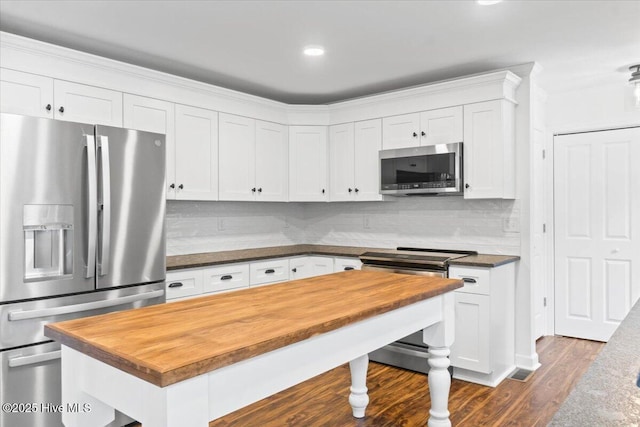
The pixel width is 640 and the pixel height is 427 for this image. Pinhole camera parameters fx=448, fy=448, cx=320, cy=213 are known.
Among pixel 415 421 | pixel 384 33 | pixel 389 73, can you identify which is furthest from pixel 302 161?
pixel 415 421

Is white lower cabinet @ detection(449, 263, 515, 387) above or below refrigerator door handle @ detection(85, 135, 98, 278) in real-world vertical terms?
→ below

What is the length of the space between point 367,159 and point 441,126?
32.1 inches

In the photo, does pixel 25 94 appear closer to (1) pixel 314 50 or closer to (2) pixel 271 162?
(1) pixel 314 50

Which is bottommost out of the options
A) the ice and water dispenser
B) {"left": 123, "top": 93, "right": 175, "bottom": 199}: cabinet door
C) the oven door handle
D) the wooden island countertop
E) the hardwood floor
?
the hardwood floor

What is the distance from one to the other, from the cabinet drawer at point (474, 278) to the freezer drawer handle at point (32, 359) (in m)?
2.69

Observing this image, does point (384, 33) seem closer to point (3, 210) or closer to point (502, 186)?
point (502, 186)

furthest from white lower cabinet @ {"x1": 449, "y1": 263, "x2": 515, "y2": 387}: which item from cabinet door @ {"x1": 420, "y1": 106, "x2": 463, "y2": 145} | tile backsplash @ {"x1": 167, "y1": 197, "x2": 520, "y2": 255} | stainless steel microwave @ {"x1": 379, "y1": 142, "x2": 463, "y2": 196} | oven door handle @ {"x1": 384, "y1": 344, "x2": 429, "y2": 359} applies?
cabinet door @ {"x1": 420, "y1": 106, "x2": 463, "y2": 145}

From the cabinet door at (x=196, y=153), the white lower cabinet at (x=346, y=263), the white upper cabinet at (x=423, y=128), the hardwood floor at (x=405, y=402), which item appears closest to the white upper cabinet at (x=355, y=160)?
the white upper cabinet at (x=423, y=128)

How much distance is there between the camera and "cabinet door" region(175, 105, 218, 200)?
369 centimetres

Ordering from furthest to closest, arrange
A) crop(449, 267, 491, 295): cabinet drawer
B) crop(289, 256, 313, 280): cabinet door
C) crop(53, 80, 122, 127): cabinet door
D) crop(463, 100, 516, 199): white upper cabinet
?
crop(289, 256, 313, 280): cabinet door
crop(463, 100, 516, 199): white upper cabinet
crop(449, 267, 491, 295): cabinet drawer
crop(53, 80, 122, 127): cabinet door

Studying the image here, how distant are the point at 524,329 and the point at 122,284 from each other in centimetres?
311

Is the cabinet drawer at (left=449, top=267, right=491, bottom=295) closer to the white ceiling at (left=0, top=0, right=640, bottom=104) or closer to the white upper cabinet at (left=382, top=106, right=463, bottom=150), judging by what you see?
the white upper cabinet at (left=382, top=106, right=463, bottom=150)

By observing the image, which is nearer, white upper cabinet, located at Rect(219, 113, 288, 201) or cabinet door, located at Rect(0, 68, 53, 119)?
cabinet door, located at Rect(0, 68, 53, 119)

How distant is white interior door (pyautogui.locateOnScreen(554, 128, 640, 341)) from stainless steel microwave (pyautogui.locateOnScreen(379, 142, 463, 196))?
53.0 inches
